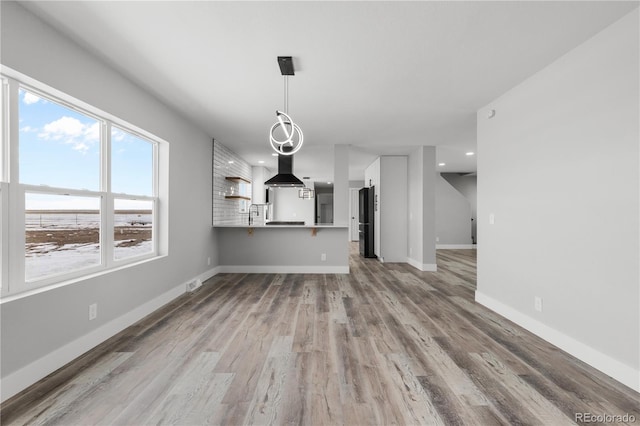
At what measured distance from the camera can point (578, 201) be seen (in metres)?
2.29

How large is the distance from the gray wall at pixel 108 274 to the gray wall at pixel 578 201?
409 cm

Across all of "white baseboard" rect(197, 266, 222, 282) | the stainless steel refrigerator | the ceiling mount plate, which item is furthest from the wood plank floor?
the stainless steel refrigerator

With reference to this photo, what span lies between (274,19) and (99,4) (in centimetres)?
114

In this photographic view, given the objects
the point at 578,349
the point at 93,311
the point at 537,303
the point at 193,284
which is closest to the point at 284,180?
the point at 193,284

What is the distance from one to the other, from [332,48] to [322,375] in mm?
2568

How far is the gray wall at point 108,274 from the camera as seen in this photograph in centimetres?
181

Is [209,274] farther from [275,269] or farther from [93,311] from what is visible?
[93,311]

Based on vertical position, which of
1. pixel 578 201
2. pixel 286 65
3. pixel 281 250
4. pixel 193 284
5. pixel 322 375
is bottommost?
pixel 322 375

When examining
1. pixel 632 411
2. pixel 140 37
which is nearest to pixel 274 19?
pixel 140 37

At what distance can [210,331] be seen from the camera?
2.76 metres

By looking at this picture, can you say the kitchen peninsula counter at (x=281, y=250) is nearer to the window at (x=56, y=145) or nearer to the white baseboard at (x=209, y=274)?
the white baseboard at (x=209, y=274)

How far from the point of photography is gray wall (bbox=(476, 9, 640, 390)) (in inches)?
76.2

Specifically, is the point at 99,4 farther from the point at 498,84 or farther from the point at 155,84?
the point at 498,84

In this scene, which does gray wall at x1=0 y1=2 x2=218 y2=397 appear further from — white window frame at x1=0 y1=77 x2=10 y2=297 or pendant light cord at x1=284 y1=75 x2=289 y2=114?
pendant light cord at x1=284 y1=75 x2=289 y2=114
